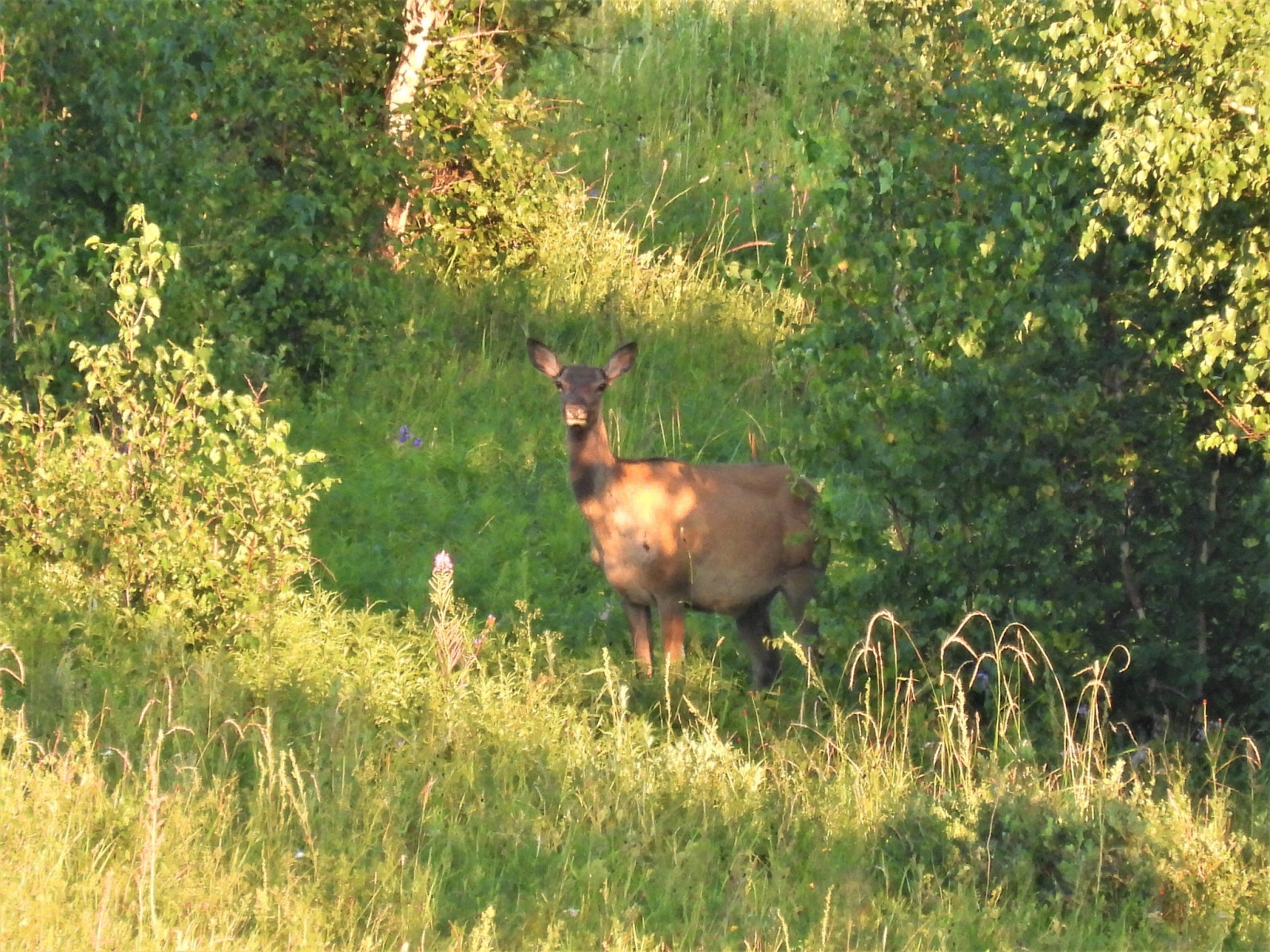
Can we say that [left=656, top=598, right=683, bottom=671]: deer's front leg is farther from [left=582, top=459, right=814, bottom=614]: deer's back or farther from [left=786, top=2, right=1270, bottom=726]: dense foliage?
[left=786, top=2, right=1270, bottom=726]: dense foliage

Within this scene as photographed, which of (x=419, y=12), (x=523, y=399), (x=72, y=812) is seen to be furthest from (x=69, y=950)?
(x=419, y=12)

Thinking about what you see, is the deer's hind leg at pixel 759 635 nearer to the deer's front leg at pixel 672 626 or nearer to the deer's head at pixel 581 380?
the deer's front leg at pixel 672 626

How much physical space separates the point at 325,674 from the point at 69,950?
318 cm

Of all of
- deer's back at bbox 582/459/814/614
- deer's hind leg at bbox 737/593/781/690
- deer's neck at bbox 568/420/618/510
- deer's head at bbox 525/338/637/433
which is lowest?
deer's hind leg at bbox 737/593/781/690

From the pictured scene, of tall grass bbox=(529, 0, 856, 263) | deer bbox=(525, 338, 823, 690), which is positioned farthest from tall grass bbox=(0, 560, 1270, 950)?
tall grass bbox=(529, 0, 856, 263)

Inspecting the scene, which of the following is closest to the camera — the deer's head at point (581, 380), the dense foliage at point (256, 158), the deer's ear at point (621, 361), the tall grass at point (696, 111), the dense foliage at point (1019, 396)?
the dense foliage at point (1019, 396)

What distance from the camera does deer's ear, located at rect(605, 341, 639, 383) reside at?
33.9ft

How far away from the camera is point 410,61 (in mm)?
13586

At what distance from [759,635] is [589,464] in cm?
128

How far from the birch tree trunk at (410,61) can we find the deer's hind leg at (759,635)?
4.96 m

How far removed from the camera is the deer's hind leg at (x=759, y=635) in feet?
31.2

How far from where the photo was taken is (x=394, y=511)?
10992mm

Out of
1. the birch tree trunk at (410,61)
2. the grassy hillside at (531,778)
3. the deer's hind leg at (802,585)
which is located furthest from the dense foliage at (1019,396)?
the birch tree trunk at (410,61)

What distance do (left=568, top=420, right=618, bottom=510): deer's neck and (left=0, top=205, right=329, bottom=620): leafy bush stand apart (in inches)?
67.0
